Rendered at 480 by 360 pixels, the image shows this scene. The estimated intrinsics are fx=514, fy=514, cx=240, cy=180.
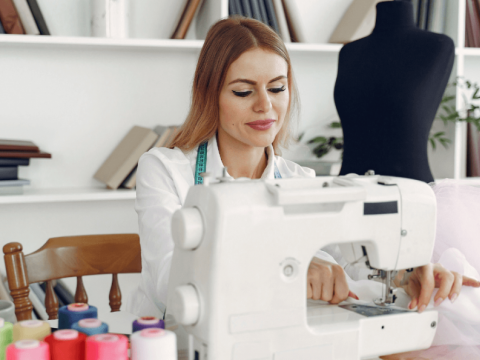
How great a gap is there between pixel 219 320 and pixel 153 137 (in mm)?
1547

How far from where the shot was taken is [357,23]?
238cm

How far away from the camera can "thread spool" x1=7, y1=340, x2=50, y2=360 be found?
0.65 metres

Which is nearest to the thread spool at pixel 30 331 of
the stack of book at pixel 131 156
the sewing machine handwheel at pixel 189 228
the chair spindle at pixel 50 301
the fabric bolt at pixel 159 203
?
the sewing machine handwheel at pixel 189 228

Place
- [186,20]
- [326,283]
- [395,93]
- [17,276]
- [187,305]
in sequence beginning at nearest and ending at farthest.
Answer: [187,305], [326,283], [17,276], [395,93], [186,20]

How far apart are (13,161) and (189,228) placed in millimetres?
1540

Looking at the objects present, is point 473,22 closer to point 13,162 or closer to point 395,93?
point 395,93

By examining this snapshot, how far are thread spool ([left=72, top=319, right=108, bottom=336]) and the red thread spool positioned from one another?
28mm

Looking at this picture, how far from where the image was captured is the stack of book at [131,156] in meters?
2.19

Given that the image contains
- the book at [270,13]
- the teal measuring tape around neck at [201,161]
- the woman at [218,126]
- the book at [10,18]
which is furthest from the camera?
the book at [270,13]

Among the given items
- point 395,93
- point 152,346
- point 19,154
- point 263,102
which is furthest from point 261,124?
point 19,154

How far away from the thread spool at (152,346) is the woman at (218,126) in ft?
1.60

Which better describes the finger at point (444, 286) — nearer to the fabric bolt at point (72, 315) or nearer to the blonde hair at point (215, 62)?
the fabric bolt at point (72, 315)

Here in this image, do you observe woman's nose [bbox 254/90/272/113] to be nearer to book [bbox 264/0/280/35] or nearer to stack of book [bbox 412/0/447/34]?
book [bbox 264/0/280/35]

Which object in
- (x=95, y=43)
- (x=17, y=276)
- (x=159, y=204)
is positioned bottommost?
(x=17, y=276)
